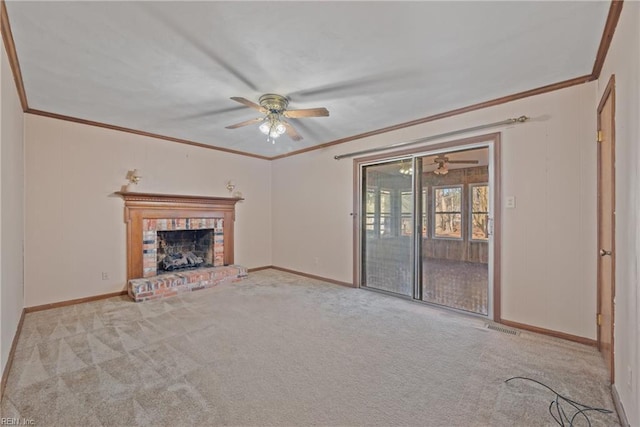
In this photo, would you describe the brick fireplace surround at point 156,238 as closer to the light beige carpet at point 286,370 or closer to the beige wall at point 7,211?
the light beige carpet at point 286,370

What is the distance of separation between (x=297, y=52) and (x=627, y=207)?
2.41 meters

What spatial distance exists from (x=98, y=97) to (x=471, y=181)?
5.72 meters

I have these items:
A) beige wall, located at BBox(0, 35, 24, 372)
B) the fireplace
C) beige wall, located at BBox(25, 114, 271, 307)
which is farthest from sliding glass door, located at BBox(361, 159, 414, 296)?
beige wall, located at BBox(0, 35, 24, 372)

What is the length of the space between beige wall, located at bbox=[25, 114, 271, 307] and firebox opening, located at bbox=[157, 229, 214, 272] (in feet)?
2.40

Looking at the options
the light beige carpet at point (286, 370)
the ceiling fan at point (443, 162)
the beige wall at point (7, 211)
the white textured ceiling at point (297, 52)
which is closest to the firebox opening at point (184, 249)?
the light beige carpet at point (286, 370)

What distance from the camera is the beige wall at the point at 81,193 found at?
11.4 feet

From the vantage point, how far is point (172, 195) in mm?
4516

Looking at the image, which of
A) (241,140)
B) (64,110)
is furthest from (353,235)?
(64,110)

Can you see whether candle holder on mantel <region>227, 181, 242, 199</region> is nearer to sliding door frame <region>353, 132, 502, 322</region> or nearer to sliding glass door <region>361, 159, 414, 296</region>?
sliding glass door <region>361, 159, 414, 296</region>

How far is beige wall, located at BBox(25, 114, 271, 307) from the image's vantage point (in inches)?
136

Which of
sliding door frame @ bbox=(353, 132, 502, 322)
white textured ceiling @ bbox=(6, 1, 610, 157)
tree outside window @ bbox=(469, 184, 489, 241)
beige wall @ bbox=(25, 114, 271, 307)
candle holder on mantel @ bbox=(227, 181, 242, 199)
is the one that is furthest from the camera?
candle holder on mantel @ bbox=(227, 181, 242, 199)

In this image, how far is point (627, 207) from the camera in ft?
5.42

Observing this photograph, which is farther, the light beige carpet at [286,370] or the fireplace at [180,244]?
the fireplace at [180,244]

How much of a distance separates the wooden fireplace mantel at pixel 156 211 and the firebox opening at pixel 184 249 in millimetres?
341
